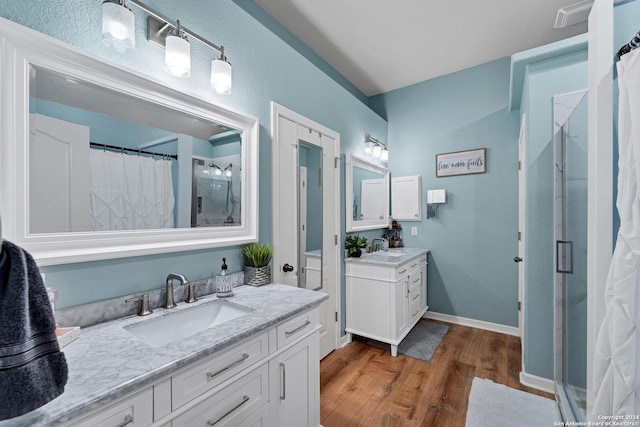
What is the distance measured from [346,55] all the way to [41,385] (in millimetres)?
3337

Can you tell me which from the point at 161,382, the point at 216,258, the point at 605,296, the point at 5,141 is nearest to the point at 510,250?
the point at 605,296

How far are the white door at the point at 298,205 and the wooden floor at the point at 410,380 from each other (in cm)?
32

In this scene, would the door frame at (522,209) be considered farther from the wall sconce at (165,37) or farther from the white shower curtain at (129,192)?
the white shower curtain at (129,192)

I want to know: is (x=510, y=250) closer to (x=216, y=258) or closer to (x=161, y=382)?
(x=216, y=258)

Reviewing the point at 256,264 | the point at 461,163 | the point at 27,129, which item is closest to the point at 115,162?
the point at 27,129

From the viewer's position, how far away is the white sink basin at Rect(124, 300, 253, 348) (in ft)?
3.98

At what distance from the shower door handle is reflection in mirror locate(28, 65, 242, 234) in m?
2.19

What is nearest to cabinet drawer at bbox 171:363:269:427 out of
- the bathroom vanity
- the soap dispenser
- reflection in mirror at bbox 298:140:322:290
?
the soap dispenser

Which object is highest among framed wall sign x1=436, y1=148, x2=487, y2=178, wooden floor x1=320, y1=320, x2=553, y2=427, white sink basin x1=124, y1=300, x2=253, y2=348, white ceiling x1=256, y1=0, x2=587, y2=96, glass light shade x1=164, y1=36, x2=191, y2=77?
white ceiling x1=256, y1=0, x2=587, y2=96

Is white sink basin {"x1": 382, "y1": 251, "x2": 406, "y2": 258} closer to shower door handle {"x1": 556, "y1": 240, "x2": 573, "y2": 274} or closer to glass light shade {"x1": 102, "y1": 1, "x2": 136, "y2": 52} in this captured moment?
shower door handle {"x1": 556, "y1": 240, "x2": 573, "y2": 274}

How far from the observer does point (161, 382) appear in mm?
855

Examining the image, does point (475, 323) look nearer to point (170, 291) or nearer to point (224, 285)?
point (224, 285)

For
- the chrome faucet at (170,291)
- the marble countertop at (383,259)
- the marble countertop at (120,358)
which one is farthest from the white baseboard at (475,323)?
the chrome faucet at (170,291)

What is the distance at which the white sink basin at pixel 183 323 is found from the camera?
1.21 metres
